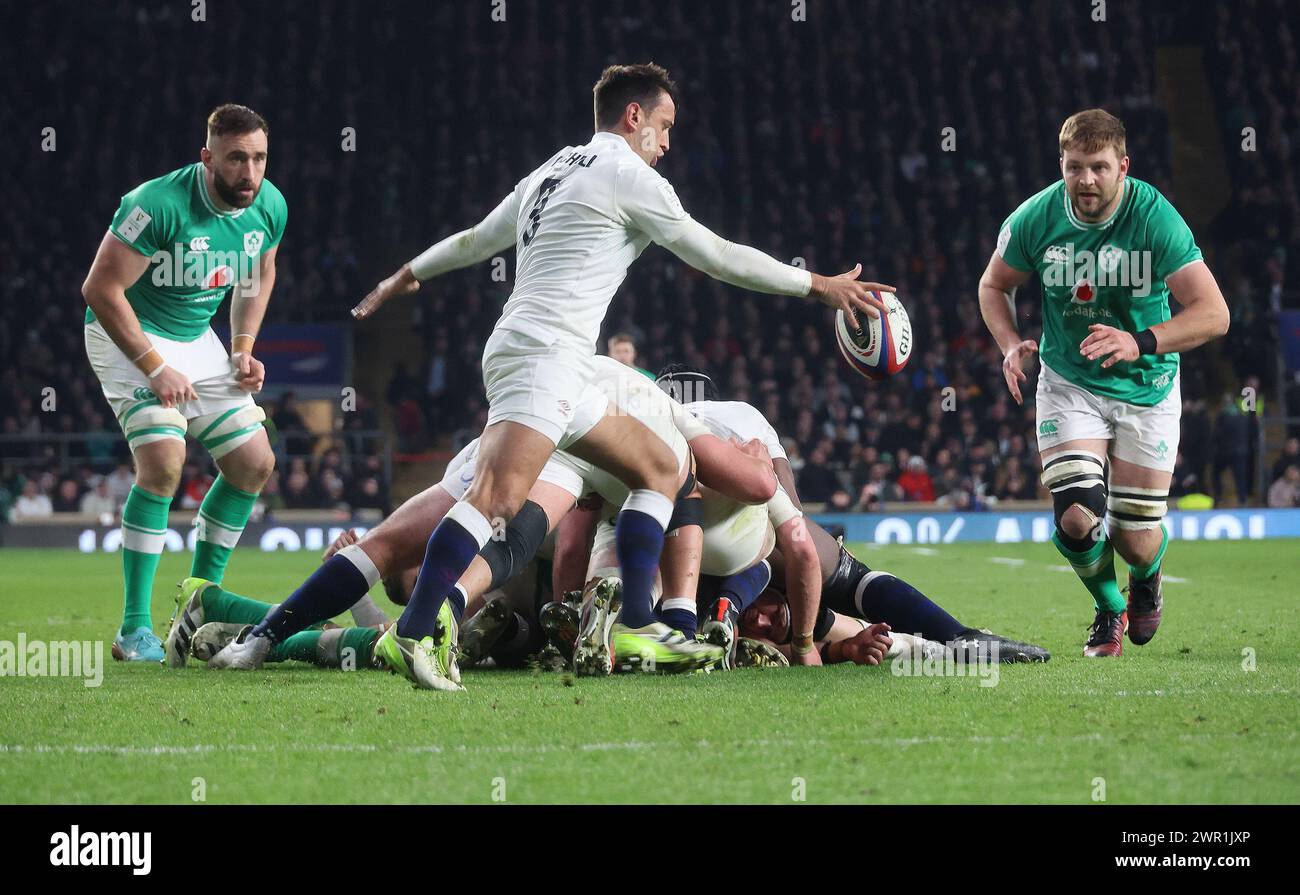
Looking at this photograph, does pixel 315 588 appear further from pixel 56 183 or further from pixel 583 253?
pixel 56 183

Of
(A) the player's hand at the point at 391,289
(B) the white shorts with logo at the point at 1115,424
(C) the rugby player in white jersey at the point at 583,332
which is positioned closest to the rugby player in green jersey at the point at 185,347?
(A) the player's hand at the point at 391,289

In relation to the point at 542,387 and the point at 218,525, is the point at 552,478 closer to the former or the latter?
the point at 542,387

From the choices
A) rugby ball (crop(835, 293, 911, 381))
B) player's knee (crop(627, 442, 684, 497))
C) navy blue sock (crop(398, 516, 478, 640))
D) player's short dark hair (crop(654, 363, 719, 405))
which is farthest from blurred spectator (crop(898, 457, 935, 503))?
navy blue sock (crop(398, 516, 478, 640))

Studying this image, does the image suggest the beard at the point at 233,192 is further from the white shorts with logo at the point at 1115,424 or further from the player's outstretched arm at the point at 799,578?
the white shorts with logo at the point at 1115,424

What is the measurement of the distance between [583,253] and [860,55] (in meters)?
20.6

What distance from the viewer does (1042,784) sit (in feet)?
11.1

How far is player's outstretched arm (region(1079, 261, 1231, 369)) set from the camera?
5.86 m

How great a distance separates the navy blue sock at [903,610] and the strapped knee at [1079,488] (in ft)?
2.52

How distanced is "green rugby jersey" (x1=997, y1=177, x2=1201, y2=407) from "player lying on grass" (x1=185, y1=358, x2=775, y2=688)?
1716mm

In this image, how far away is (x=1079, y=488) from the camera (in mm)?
6348

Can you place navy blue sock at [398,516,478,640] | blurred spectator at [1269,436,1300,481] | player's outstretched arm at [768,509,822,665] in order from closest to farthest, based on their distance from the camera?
navy blue sock at [398,516,478,640]
player's outstretched arm at [768,509,822,665]
blurred spectator at [1269,436,1300,481]

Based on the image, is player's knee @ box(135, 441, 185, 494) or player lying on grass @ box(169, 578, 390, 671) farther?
player's knee @ box(135, 441, 185, 494)

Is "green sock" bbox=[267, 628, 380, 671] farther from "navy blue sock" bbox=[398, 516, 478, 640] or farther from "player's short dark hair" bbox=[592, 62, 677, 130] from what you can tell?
"player's short dark hair" bbox=[592, 62, 677, 130]

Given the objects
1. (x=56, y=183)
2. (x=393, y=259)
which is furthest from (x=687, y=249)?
(x=56, y=183)
